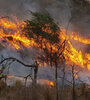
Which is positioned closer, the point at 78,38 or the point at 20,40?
the point at 20,40

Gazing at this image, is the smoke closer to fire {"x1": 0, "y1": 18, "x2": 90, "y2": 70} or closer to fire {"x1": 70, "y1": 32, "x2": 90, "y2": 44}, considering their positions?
fire {"x1": 70, "y1": 32, "x2": 90, "y2": 44}

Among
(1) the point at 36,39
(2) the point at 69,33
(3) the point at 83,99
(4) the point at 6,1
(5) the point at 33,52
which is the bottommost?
(3) the point at 83,99

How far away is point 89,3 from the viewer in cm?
1404

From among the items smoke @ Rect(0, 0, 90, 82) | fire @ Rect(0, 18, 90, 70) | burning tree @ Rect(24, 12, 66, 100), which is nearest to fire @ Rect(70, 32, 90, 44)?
smoke @ Rect(0, 0, 90, 82)

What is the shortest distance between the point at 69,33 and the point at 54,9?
3.31m

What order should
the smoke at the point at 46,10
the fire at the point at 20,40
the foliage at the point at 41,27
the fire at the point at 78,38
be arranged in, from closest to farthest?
the foliage at the point at 41,27, the fire at the point at 20,40, the smoke at the point at 46,10, the fire at the point at 78,38

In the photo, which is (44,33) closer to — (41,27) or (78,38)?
(41,27)

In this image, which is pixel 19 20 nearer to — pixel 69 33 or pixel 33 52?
pixel 33 52

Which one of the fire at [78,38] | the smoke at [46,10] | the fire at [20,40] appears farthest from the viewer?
the fire at [78,38]

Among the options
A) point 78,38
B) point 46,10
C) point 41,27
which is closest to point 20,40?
point 41,27

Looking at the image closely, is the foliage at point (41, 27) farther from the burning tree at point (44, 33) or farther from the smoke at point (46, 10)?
the smoke at point (46, 10)

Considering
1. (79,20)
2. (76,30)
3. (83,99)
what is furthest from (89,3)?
(83,99)

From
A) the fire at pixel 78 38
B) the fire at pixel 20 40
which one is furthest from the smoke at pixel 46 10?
the fire at pixel 20 40

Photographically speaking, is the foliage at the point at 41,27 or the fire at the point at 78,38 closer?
the foliage at the point at 41,27
